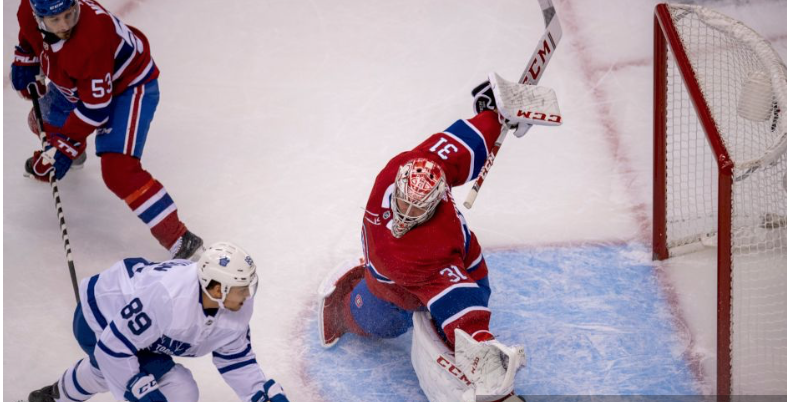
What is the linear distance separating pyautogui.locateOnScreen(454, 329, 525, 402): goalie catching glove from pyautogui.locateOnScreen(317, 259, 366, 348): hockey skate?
79 centimetres

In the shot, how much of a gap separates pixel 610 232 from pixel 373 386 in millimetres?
1259

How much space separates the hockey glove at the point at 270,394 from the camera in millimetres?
3123

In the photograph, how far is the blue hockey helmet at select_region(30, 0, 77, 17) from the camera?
3.65 m

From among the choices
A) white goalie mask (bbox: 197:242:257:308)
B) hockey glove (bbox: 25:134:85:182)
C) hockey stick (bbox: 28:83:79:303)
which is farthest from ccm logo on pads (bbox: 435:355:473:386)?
hockey glove (bbox: 25:134:85:182)

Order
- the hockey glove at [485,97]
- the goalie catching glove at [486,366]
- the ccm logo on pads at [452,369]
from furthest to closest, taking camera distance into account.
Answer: the hockey glove at [485,97], the ccm logo on pads at [452,369], the goalie catching glove at [486,366]

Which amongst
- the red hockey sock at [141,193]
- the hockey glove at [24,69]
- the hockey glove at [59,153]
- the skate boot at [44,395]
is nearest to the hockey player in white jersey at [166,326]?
the skate boot at [44,395]

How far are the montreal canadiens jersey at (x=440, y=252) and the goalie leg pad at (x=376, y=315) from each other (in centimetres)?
10

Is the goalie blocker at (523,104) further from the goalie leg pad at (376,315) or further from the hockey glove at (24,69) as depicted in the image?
the hockey glove at (24,69)

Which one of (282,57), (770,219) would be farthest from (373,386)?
(282,57)

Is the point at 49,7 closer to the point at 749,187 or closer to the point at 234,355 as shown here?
the point at 234,355

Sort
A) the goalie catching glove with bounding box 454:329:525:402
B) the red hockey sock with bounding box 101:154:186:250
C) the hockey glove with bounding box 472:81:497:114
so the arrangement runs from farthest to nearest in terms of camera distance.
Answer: the red hockey sock with bounding box 101:154:186:250, the hockey glove with bounding box 472:81:497:114, the goalie catching glove with bounding box 454:329:525:402

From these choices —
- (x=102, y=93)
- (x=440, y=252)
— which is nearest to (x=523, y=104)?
(x=440, y=252)

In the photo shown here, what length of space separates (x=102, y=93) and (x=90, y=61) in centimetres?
13

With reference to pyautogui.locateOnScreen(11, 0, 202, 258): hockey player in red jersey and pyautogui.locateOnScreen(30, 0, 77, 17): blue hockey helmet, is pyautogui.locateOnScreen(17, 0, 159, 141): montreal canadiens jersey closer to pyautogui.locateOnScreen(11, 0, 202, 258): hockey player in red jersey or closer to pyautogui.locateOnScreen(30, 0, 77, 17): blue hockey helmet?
pyautogui.locateOnScreen(11, 0, 202, 258): hockey player in red jersey
